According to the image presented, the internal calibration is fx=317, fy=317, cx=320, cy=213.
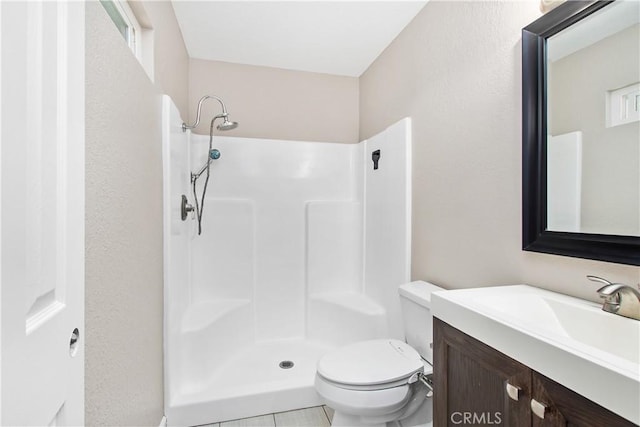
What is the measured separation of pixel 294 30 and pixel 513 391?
2.27m

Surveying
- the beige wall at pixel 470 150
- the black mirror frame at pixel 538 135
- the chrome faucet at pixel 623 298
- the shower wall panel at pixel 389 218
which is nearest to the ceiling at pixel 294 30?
the beige wall at pixel 470 150

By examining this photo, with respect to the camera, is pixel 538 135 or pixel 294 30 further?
pixel 294 30

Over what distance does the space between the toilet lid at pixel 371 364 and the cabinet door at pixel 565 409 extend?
76 centimetres

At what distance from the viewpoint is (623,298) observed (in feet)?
2.77

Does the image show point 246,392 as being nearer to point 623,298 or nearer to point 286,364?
point 286,364

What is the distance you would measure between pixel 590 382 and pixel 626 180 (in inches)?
25.7

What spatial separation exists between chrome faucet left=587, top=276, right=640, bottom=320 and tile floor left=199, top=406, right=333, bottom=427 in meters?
1.50

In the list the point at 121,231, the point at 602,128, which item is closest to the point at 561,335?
the point at 602,128

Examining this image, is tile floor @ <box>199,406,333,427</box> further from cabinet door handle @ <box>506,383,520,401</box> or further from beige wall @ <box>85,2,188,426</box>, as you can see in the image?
cabinet door handle @ <box>506,383,520,401</box>

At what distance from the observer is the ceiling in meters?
1.90

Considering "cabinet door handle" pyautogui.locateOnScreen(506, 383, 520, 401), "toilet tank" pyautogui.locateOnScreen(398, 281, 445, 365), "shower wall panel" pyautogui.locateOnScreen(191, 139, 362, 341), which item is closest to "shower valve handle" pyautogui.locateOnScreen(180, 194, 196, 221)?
"shower wall panel" pyautogui.locateOnScreen(191, 139, 362, 341)

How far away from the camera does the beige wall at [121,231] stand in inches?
33.6

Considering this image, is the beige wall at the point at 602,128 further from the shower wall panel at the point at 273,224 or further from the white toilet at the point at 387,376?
the shower wall panel at the point at 273,224

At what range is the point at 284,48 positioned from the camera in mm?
2396
